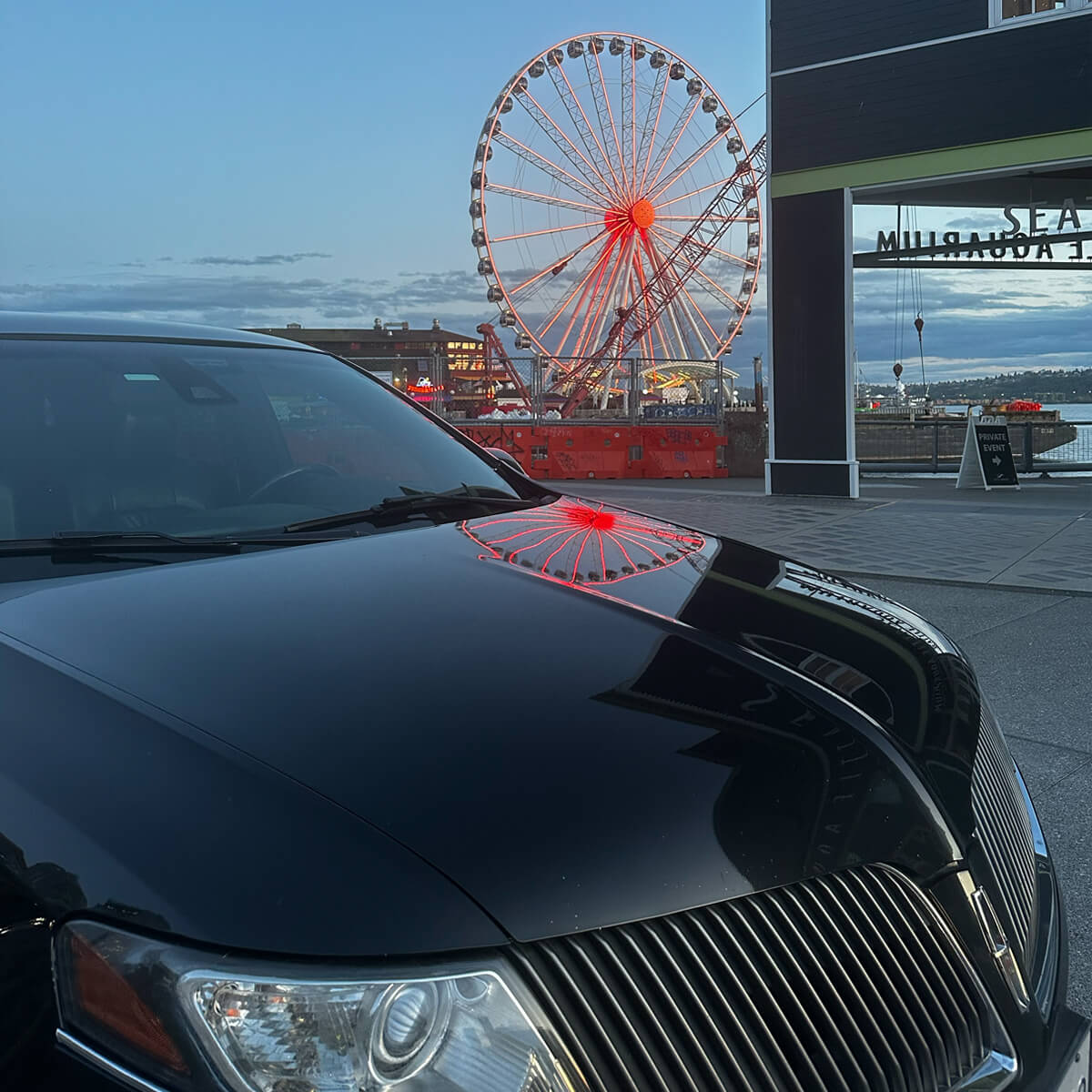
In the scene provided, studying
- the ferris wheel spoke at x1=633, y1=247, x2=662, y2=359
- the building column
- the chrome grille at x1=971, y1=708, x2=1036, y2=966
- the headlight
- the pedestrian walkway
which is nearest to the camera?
the headlight

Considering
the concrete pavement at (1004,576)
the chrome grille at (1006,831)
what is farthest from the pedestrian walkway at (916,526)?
the chrome grille at (1006,831)

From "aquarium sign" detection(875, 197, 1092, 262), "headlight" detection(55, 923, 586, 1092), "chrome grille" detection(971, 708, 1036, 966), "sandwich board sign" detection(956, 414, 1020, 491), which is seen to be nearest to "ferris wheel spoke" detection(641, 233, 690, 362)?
"aquarium sign" detection(875, 197, 1092, 262)

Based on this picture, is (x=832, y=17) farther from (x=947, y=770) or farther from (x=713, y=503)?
(x=947, y=770)

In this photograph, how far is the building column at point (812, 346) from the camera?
12977 millimetres

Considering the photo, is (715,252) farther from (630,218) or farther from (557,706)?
(557,706)

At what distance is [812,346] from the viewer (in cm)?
1315

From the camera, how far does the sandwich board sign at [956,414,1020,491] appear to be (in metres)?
14.3

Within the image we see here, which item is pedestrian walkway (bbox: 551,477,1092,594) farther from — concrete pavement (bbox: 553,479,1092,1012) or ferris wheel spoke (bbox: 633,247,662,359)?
ferris wheel spoke (bbox: 633,247,662,359)

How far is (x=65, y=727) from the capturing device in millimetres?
1281

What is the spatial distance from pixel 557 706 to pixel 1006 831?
2.53 ft

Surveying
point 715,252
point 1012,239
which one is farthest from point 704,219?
point 1012,239

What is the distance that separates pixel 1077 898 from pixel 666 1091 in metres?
2.14

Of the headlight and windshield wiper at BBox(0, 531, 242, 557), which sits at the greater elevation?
windshield wiper at BBox(0, 531, 242, 557)

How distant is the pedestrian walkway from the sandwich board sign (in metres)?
0.27
